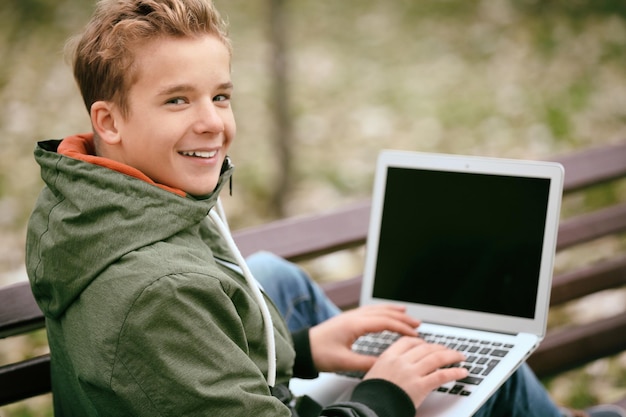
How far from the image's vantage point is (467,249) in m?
1.99

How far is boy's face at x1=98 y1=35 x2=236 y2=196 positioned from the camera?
4.62ft

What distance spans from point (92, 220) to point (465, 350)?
0.92 m

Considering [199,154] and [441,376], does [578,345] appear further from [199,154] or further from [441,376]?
[199,154]

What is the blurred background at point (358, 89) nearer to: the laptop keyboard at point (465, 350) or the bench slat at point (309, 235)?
the bench slat at point (309, 235)

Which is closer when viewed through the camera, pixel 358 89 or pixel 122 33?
pixel 122 33

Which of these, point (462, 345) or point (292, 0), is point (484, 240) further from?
point (292, 0)

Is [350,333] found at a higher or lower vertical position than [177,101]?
lower

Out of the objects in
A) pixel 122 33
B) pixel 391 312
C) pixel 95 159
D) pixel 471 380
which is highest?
pixel 122 33

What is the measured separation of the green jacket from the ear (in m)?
0.08

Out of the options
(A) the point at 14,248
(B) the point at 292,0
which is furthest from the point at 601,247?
(B) the point at 292,0

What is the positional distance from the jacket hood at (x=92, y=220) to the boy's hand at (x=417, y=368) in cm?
50

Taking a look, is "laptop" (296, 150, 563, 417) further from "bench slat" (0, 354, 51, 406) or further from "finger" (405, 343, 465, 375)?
"bench slat" (0, 354, 51, 406)

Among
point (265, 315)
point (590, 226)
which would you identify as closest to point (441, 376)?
point (265, 315)

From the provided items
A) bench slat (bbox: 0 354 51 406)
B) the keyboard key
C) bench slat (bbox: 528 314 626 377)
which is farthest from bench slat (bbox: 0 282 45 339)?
bench slat (bbox: 528 314 626 377)
